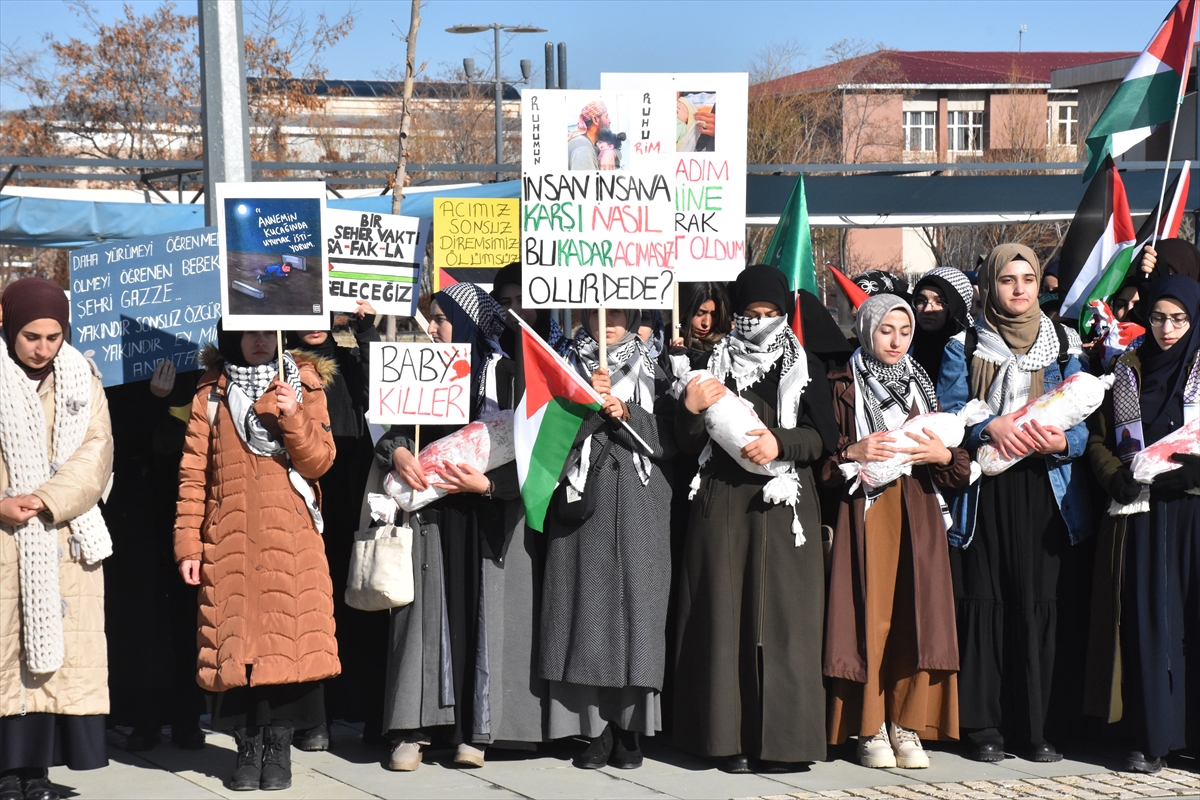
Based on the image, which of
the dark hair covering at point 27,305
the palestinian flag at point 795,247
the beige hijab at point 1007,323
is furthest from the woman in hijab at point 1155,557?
the dark hair covering at point 27,305

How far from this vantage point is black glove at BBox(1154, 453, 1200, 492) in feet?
17.8

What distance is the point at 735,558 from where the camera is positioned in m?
5.56

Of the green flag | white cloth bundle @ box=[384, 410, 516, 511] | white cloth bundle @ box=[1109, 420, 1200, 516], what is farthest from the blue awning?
white cloth bundle @ box=[1109, 420, 1200, 516]

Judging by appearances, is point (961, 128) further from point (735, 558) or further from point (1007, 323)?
point (735, 558)

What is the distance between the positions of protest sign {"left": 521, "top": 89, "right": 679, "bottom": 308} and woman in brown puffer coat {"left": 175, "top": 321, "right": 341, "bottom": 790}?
3.66 ft

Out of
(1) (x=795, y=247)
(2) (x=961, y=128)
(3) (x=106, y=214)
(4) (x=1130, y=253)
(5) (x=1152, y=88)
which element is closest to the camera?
(4) (x=1130, y=253)

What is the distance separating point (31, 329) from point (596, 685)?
2.49 m

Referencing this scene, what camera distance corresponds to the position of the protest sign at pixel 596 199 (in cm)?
566

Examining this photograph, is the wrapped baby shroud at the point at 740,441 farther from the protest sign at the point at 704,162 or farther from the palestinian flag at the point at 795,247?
the palestinian flag at the point at 795,247

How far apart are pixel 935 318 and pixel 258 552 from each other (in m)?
3.27

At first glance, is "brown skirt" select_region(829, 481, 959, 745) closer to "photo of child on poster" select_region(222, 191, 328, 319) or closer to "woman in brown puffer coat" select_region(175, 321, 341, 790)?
"woman in brown puffer coat" select_region(175, 321, 341, 790)

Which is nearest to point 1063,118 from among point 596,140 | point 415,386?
point 596,140

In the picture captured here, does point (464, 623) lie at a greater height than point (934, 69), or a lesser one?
lesser

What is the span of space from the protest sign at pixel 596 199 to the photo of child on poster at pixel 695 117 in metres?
0.09
